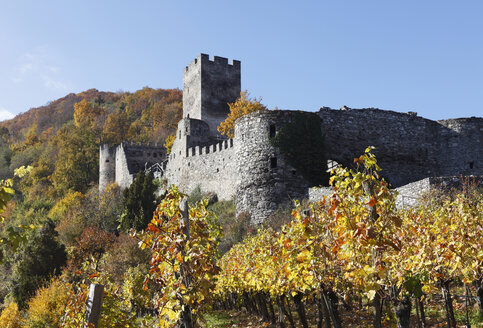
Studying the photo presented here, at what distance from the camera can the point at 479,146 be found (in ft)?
80.7

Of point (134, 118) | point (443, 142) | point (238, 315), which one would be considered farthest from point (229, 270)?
point (134, 118)

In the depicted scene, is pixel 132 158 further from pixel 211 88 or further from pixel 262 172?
pixel 262 172

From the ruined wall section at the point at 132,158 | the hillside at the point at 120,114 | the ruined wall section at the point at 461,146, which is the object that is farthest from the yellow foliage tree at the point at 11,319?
the hillside at the point at 120,114

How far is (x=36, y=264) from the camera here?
74.2ft

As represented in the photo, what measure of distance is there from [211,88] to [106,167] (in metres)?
11.7

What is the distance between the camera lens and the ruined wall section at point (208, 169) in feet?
91.6

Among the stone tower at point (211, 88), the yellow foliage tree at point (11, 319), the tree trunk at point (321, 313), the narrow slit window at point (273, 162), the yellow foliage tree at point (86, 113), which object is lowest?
the yellow foliage tree at point (11, 319)

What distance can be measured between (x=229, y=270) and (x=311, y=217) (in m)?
6.65

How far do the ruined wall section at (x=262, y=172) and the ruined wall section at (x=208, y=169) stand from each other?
4051 millimetres

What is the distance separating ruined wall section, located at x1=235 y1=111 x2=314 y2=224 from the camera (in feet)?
73.0

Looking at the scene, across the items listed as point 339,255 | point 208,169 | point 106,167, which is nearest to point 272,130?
point 208,169

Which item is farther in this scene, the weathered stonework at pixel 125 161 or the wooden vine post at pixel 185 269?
the weathered stonework at pixel 125 161

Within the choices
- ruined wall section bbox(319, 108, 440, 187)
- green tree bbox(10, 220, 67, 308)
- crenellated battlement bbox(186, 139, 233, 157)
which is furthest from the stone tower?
green tree bbox(10, 220, 67, 308)

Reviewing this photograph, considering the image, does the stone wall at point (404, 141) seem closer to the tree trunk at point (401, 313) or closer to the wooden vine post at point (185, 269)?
the tree trunk at point (401, 313)
